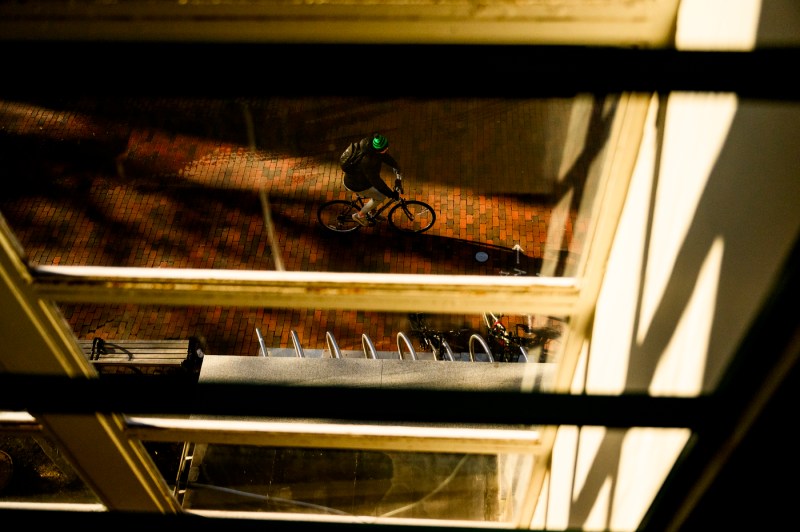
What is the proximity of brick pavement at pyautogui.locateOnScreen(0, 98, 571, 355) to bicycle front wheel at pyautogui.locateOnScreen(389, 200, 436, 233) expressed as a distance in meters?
0.13

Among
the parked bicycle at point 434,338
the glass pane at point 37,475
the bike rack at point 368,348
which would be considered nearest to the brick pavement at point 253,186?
the bike rack at point 368,348

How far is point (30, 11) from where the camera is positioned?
66.1 inches

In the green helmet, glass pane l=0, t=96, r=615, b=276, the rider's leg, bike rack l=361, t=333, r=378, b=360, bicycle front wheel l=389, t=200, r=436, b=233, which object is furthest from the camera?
bicycle front wheel l=389, t=200, r=436, b=233

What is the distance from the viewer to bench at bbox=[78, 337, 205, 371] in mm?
6758

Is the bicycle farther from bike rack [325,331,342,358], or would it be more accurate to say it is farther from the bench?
the bench

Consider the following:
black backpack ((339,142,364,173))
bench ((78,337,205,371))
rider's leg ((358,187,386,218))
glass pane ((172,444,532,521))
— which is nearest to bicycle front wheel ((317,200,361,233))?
rider's leg ((358,187,386,218))

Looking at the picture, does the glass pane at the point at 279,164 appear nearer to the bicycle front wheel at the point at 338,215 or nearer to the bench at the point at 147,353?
the bicycle front wheel at the point at 338,215

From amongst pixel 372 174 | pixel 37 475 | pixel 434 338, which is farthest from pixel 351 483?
pixel 37 475

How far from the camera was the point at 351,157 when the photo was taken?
14.0ft

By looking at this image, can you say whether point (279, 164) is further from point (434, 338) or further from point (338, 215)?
point (434, 338)

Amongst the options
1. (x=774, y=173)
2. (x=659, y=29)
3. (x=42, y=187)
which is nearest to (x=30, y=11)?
(x=659, y=29)

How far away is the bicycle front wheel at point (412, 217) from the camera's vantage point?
260 inches

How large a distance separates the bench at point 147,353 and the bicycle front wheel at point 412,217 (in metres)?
2.83

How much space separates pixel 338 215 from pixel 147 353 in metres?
2.87
